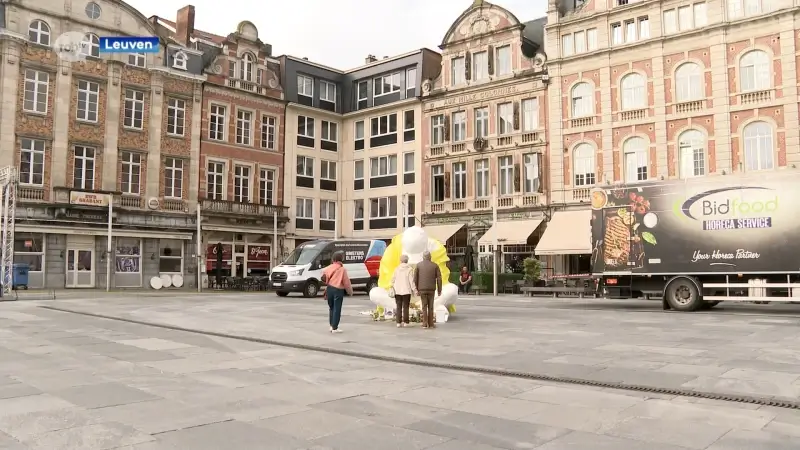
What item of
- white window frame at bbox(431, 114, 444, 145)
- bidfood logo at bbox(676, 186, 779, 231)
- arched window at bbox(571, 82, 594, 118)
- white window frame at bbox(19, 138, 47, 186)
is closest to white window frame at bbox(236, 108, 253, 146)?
white window frame at bbox(19, 138, 47, 186)

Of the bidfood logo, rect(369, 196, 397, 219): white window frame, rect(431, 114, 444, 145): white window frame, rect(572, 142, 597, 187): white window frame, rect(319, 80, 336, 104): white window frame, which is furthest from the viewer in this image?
rect(319, 80, 336, 104): white window frame

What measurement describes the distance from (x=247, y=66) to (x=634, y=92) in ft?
76.0

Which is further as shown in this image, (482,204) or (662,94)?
(482,204)

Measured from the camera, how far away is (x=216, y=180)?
127ft

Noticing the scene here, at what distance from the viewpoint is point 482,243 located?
114 feet

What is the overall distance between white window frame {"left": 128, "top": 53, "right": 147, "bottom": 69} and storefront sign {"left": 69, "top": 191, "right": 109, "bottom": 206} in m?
7.71

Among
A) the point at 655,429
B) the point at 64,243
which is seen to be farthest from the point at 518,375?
the point at 64,243

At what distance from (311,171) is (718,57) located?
25.1 meters

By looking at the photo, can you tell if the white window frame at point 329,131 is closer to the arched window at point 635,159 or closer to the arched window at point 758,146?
the arched window at point 635,159

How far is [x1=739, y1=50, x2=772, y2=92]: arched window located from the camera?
28.2 meters

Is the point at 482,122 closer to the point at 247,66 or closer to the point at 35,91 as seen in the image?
the point at 247,66

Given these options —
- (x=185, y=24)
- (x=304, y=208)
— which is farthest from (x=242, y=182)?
(x=185, y=24)

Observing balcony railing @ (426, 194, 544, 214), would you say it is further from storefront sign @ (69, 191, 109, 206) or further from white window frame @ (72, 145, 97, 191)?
white window frame @ (72, 145, 97, 191)

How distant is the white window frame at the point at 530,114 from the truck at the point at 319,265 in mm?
11196
